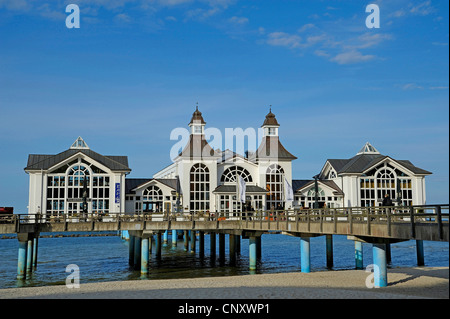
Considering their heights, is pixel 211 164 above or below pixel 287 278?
above

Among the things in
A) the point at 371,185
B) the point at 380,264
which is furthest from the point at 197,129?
the point at 380,264

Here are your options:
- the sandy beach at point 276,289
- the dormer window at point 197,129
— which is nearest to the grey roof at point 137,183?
the dormer window at point 197,129

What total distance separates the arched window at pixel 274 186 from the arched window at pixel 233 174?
2.22m

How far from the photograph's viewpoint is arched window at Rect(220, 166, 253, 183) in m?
55.0

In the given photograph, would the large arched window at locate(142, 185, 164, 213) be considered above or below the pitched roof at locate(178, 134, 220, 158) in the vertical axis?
below

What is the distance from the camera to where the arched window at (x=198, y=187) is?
53781 millimetres

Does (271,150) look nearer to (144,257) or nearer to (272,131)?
(272,131)

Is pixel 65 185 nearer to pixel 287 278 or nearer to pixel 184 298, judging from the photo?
pixel 287 278

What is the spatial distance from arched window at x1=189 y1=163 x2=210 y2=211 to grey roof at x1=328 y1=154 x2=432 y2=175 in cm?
1613

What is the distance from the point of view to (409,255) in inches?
1682

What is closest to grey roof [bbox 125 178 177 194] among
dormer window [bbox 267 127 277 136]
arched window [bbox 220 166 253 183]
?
arched window [bbox 220 166 253 183]

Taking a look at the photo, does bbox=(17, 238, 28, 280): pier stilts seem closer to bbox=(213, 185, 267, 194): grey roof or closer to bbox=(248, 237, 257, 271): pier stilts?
bbox=(248, 237, 257, 271): pier stilts
